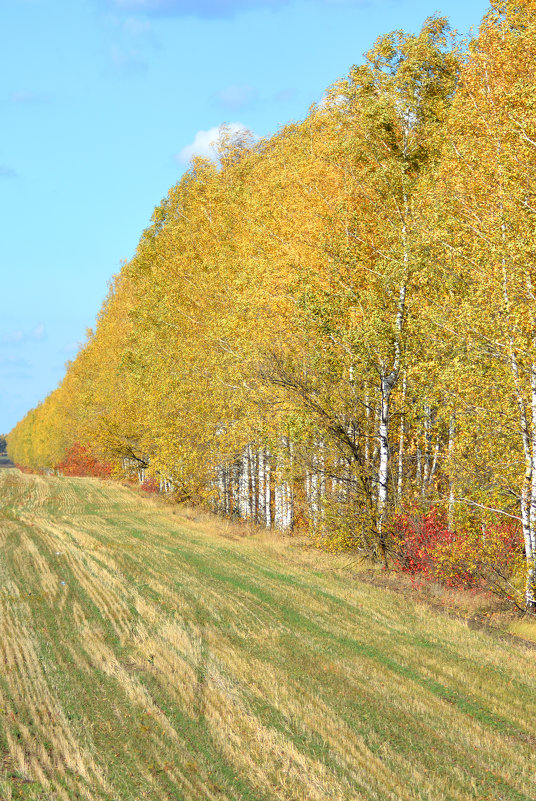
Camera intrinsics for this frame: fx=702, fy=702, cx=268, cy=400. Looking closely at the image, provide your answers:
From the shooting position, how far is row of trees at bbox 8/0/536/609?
1352 centimetres

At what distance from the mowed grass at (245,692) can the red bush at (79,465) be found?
4560 centimetres

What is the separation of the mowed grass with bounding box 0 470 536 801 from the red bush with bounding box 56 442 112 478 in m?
45.6

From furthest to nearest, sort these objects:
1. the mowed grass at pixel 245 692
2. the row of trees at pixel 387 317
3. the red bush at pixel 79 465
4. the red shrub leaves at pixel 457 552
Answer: the red bush at pixel 79 465 < the red shrub leaves at pixel 457 552 < the row of trees at pixel 387 317 < the mowed grass at pixel 245 692

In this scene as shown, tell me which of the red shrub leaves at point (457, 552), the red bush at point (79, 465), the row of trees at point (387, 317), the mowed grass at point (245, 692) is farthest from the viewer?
the red bush at point (79, 465)

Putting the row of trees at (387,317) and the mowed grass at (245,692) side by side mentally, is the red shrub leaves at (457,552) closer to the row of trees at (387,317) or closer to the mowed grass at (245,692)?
the row of trees at (387,317)

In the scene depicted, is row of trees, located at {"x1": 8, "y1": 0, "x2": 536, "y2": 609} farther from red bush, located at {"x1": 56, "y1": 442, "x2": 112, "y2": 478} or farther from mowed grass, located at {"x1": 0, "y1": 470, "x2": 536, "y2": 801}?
red bush, located at {"x1": 56, "y1": 442, "x2": 112, "y2": 478}

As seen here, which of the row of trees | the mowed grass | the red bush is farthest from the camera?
the red bush

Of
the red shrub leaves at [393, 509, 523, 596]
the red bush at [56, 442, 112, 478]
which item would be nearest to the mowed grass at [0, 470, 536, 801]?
the red shrub leaves at [393, 509, 523, 596]

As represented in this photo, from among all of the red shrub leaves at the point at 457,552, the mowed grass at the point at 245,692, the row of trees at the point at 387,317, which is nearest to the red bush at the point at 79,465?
the row of trees at the point at 387,317

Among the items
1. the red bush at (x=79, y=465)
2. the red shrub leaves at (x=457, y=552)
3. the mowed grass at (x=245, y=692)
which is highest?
the red bush at (x=79, y=465)

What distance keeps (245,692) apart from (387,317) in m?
11.1

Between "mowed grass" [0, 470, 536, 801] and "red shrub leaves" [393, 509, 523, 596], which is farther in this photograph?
"red shrub leaves" [393, 509, 523, 596]

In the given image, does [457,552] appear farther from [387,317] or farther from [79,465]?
[79,465]

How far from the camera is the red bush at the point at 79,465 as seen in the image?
60.9 metres
